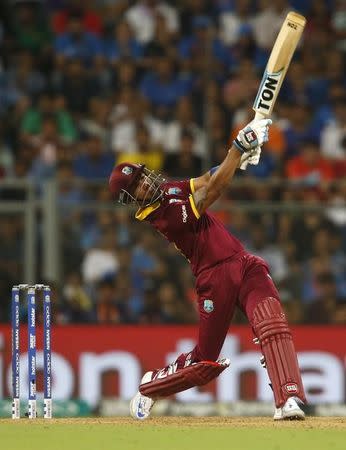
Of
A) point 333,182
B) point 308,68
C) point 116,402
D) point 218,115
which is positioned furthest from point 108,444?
point 308,68

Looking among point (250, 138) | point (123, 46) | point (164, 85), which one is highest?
point (123, 46)

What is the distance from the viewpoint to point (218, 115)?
15.4 m

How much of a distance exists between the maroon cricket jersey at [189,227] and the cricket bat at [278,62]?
77 cm

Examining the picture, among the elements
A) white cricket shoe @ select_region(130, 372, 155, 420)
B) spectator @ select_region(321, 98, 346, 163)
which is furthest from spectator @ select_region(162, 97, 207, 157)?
white cricket shoe @ select_region(130, 372, 155, 420)

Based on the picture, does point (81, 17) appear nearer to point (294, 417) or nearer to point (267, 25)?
point (267, 25)

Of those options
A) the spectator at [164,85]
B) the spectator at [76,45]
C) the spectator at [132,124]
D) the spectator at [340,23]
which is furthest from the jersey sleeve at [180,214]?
the spectator at [340,23]

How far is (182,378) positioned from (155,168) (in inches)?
222

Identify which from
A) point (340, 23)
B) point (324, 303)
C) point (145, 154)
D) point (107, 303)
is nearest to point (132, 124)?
point (145, 154)

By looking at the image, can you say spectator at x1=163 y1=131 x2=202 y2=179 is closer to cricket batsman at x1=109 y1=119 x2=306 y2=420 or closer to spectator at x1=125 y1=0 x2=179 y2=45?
spectator at x1=125 y1=0 x2=179 y2=45

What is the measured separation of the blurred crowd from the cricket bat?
406cm

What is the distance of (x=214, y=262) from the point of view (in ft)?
30.2

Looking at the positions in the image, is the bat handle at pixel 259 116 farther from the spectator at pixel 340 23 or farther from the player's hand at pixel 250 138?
the spectator at pixel 340 23

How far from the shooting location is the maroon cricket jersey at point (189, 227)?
9133mm

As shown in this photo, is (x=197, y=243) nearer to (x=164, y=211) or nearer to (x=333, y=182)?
(x=164, y=211)
